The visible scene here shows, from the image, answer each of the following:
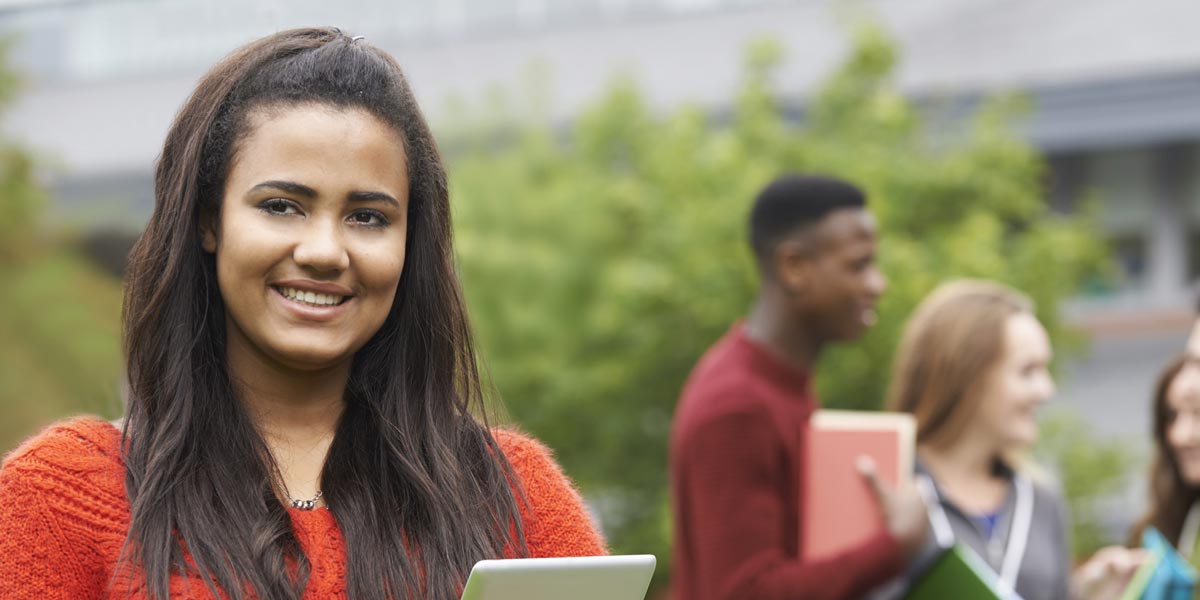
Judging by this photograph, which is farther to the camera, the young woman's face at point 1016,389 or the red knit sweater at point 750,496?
the young woman's face at point 1016,389

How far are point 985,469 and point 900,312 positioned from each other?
11.0m

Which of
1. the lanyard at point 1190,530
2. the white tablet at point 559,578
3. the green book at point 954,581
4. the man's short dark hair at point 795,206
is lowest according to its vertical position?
the lanyard at point 1190,530

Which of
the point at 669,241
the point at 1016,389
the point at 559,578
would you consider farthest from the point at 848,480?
the point at 669,241

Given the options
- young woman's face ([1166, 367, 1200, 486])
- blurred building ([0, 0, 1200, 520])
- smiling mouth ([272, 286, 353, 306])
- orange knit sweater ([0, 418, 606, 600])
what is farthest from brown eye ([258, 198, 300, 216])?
blurred building ([0, 0, 1200, 520])

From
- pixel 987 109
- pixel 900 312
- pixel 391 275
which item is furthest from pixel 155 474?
pixel 987 109

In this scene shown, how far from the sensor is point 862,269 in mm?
5277

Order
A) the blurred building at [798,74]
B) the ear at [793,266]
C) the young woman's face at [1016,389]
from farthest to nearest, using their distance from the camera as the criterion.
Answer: the blurred building at [798,74] → the young woman's face at [1016,389] → the ear at [793,266]

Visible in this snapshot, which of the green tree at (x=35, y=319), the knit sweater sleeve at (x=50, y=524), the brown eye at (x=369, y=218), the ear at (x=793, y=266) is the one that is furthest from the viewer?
the green tree at (x=35, y=319)

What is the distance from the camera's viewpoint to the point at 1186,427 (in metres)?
5.14

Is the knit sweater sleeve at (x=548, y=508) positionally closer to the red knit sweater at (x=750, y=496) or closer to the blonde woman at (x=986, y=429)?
the red knit sweater at (x=750, y=496)

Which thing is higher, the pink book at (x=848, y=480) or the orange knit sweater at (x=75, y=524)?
the orange knit sweater at (x=75, y=524)

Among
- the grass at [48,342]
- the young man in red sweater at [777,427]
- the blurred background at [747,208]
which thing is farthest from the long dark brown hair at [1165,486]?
the grass at [48,342]

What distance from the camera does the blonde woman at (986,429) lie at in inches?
199

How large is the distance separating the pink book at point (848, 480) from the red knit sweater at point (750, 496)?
0.22 ft
